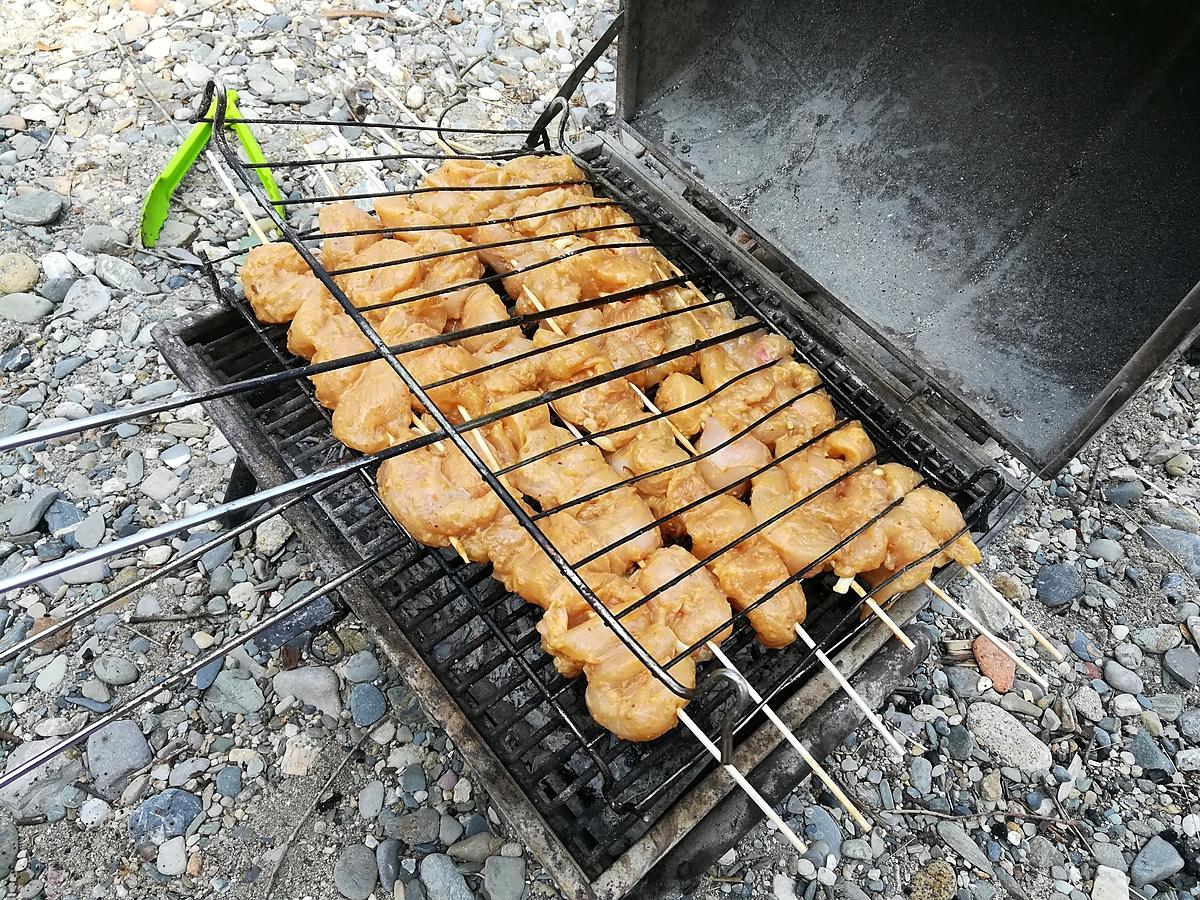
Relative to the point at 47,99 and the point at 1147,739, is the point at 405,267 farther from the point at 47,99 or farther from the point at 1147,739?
the point at 47,99

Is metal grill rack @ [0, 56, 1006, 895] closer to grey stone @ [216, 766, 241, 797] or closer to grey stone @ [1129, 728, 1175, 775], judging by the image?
grey stone @ [216, 766, 241, 797]

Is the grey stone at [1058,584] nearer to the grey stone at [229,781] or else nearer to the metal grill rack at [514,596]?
the metal grill rack at [514,596]

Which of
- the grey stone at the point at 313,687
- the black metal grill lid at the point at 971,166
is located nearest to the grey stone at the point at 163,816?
the grey stone at the point at 313,687

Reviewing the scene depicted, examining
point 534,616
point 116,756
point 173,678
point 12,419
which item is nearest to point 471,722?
point 534,616

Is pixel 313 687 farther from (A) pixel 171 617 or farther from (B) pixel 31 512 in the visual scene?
(B) pixel 31 512

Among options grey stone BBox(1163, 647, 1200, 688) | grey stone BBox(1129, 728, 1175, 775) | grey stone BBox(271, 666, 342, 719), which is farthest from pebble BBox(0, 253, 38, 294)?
grey stone BBox(1163, 647, 1200, 688)

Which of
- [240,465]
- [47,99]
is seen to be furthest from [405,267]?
[47,99]

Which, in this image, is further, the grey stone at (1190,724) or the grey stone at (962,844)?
the grey stone at (1190,724)
